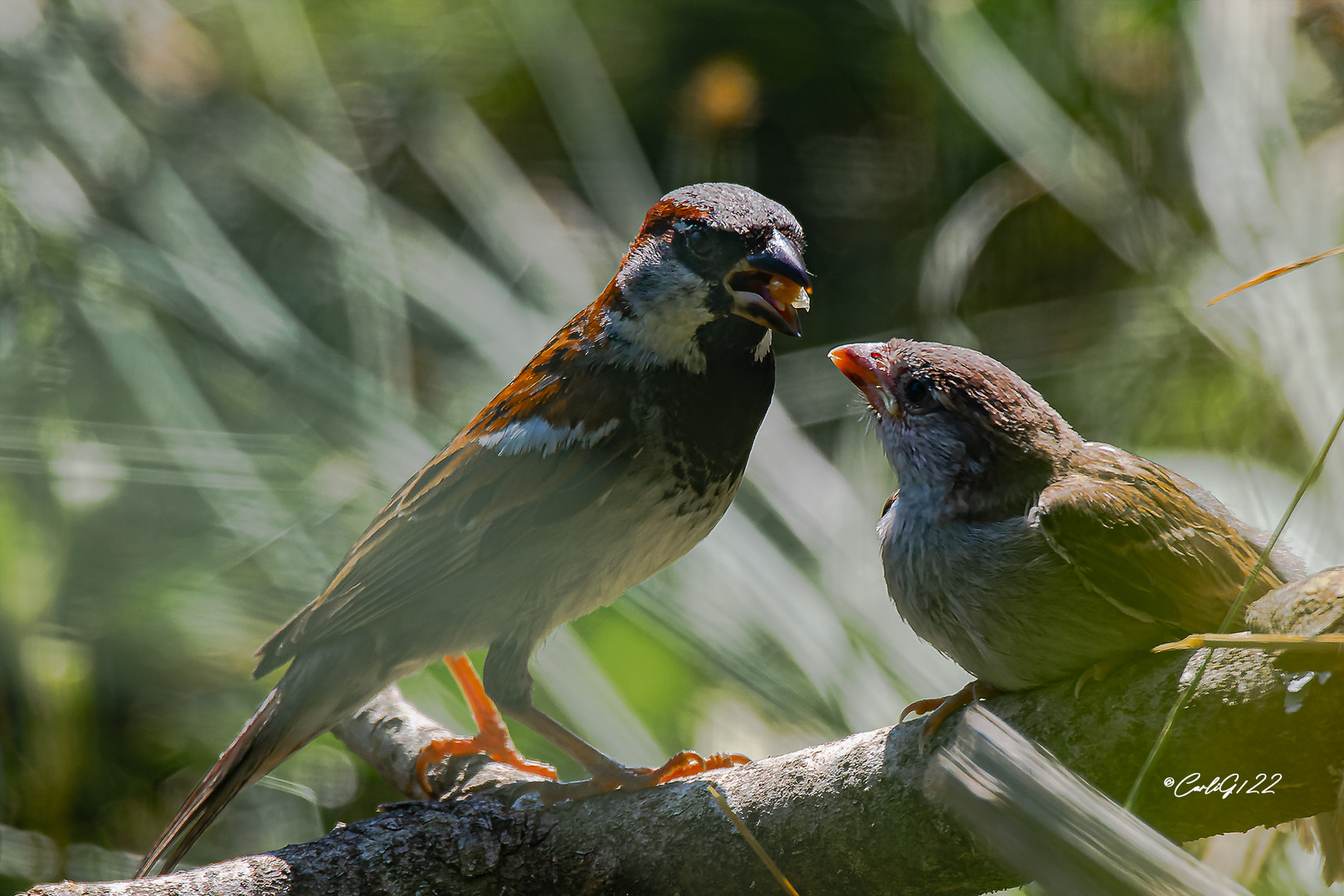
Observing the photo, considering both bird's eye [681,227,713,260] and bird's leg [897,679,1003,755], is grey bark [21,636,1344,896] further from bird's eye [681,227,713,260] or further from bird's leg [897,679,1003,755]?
bird's eye [681,227,713,260]

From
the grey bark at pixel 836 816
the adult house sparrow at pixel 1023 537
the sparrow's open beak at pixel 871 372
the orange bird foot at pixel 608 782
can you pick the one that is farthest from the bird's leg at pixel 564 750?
the sparrow's open beak at pixel 871 372

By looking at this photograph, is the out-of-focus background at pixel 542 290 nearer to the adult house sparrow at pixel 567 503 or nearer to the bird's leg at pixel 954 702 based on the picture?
the adult house sparrow at pixel 567 503

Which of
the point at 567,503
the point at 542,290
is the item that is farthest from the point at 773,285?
the point at 542,290

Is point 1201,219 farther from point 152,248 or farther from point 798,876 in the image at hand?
point 152,248

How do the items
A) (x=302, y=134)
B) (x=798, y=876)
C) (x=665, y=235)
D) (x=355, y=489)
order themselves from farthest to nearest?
(x=302, y=134) < (x=355, y=489) < (x=665, y=235) < (x=798, y=876)

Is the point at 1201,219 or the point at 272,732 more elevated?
the point at 1201,219

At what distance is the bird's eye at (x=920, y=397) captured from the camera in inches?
58.8

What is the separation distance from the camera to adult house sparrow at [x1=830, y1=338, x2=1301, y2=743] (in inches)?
47.5

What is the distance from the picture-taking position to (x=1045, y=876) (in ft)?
2.88

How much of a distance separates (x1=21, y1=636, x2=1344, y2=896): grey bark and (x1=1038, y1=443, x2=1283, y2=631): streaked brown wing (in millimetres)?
110

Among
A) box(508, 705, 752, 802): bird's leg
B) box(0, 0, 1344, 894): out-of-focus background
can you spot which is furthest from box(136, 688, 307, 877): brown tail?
box(0, 0, 1344, 894): out-of-focus background

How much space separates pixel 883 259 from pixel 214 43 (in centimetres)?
284

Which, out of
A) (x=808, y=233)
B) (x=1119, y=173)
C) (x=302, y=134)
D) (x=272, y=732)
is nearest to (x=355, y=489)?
(x=272, y=732)

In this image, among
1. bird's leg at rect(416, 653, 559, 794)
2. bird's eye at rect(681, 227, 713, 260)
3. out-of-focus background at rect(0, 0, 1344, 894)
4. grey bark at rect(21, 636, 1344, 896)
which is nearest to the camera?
grey bark at rect(21, 636, 1344, 896)
